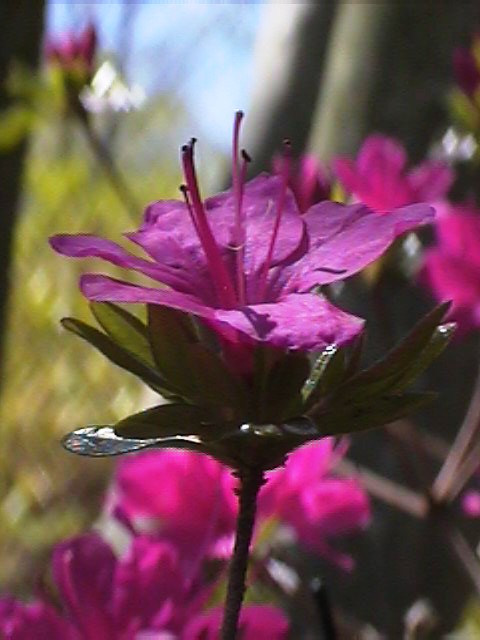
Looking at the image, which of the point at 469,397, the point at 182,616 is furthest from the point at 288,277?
the point at 469,397

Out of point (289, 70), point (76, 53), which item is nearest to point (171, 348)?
point (76, 53)

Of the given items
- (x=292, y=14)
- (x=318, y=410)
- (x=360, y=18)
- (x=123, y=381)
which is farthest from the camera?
(x=123, y=381)

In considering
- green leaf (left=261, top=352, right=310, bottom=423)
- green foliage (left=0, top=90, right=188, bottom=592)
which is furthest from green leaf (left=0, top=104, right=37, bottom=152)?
green foliage (left=0, top=90, right=188, bottom=592)

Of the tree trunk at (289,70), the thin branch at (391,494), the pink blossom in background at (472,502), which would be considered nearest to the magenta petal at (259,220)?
the thin branch at (391,494)

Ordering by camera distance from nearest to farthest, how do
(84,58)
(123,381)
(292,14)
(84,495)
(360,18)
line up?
(84,58), (360,18), (292,14), (84,495), (123,381)

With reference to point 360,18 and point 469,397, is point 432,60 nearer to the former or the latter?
point 360,18

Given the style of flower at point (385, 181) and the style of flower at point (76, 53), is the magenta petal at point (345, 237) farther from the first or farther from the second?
the style of flower at point (76, 53)

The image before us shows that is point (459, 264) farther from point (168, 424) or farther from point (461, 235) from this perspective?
point (168, 424)
